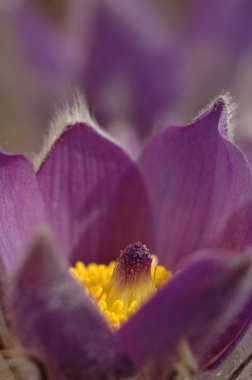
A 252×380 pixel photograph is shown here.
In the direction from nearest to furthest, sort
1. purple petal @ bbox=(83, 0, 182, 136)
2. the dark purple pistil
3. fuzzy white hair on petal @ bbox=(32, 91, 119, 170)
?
1. the dark purple pistil
2. fuzzy white hair on petal @ bbox=(32, 91, 119, 170)
3. purple petal @ bbox=(83, 0, 182, 136)

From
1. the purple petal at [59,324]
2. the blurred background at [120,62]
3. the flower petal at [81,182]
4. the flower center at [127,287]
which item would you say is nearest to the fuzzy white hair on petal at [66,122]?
the flower petal at [81,182]

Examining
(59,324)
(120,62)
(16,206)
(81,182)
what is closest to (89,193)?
(81,182)

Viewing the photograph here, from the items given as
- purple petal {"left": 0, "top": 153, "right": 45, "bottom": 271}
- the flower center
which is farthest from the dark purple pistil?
purple petal {"left": 0, "top": 153, "right": 45, "bottom": 271}

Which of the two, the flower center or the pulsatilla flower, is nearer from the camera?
the pulsatilla flower

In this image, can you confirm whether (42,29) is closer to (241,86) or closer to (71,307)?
(241,86)

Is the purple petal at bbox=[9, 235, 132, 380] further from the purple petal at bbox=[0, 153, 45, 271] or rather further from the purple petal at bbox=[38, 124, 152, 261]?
the purple petal at bbox=[38, 124, 152, 261]

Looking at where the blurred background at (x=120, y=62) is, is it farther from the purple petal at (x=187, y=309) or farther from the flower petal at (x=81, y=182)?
the purple petal at (x=187, y=309)

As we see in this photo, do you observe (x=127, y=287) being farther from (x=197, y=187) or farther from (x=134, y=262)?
(x=197, y=187)
